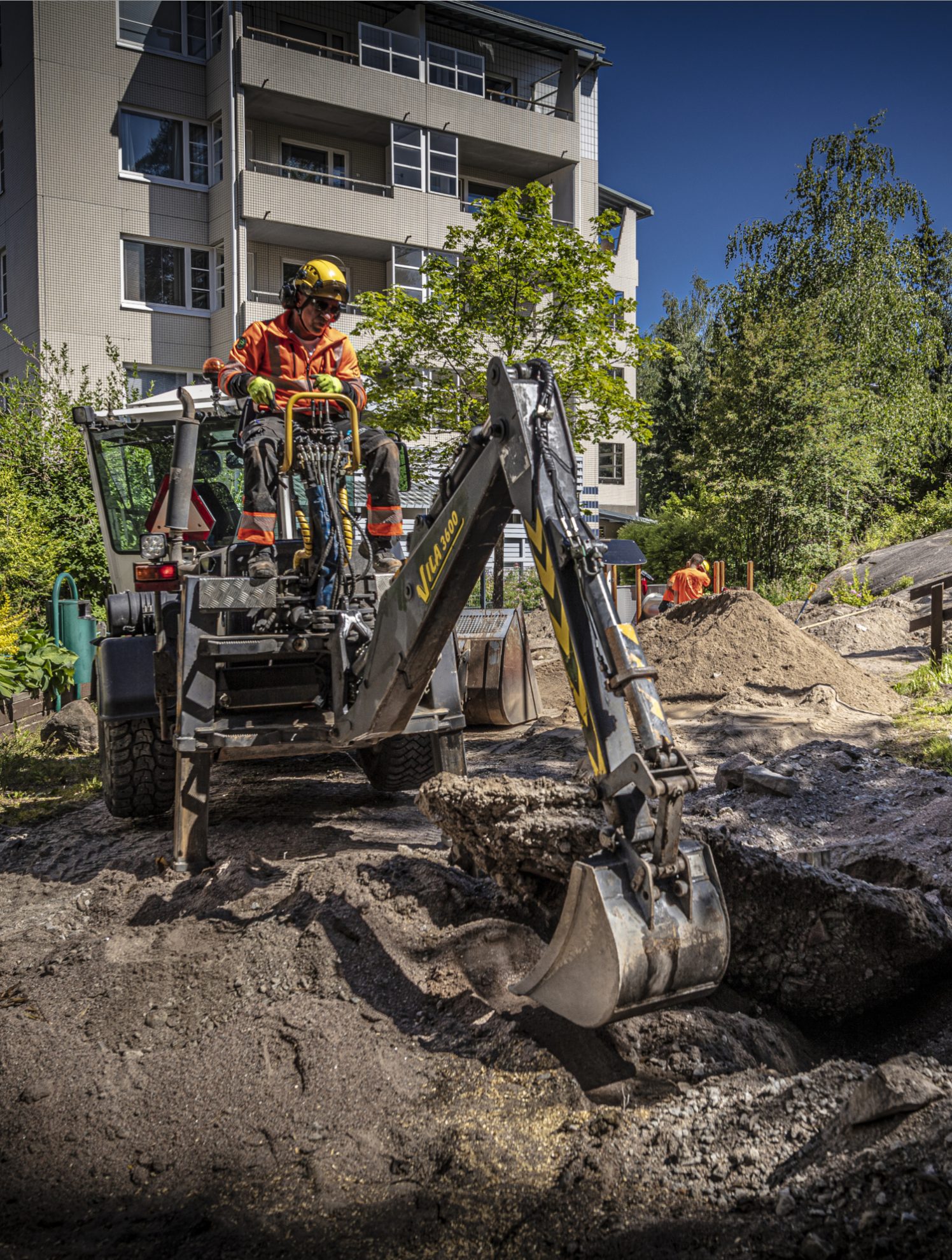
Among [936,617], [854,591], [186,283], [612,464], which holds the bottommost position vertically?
[936,617]

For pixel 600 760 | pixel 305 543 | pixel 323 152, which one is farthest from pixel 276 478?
pixel 323 152

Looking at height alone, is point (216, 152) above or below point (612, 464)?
above

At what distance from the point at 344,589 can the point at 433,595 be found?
4.72ft

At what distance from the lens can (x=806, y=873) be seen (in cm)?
339

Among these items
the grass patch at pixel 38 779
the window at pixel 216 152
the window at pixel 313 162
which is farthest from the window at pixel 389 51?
the grass patch at pixel 38 779

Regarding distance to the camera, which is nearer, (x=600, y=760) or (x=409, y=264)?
(x=600, y=760)

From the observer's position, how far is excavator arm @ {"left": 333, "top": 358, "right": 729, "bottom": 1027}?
7.78 ft

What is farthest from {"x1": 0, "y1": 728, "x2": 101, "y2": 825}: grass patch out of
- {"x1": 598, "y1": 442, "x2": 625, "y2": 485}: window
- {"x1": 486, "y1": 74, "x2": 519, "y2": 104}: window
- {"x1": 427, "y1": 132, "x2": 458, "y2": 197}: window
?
{"x1": 598, "y1": 442, "x2": 625, "y2": 485}: window

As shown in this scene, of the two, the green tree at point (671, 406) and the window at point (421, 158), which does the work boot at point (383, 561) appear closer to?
the window at point (421, 158)

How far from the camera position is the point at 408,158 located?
2311 centimetres

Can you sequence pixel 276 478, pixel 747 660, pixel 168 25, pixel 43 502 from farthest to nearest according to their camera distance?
pixel 168 25 → pixel 43 502 → pixel 747 660 → pixel 276 478

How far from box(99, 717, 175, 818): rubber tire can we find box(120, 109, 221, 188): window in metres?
19.6

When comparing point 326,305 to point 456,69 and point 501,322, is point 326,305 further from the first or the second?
point 456,69

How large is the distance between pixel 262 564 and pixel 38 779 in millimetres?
3855
